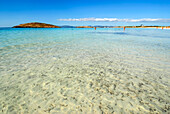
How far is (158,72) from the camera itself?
21.8 ft

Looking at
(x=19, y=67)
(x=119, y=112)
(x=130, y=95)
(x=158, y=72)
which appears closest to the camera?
(x=119, y=112)

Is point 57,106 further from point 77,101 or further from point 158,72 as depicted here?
point 158,72

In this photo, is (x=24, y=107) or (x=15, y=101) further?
(x=15, y=101)

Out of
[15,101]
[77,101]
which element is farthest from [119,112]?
[15,101]

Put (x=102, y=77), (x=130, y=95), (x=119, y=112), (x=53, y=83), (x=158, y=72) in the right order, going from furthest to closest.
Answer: (x=158, y=72), (x=102, y=77), (x=53, y=83), (x=130, y=95), (x=119, y=112)

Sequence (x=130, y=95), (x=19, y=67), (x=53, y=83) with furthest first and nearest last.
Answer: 1. (x=19, y=67)
2. (x=53, y=83)
3. (x=130, y=95)

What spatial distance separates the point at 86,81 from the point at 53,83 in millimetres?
1665

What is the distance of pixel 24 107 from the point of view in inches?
146

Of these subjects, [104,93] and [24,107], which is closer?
[24,107]

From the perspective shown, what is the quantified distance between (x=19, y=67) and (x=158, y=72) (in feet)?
29.6

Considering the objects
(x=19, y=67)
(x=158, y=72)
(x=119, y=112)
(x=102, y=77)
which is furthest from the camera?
(x=19, y=67)

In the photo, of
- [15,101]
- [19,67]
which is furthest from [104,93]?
[19,67]

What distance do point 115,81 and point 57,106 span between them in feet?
10.4

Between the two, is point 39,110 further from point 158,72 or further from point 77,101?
point 158,72
